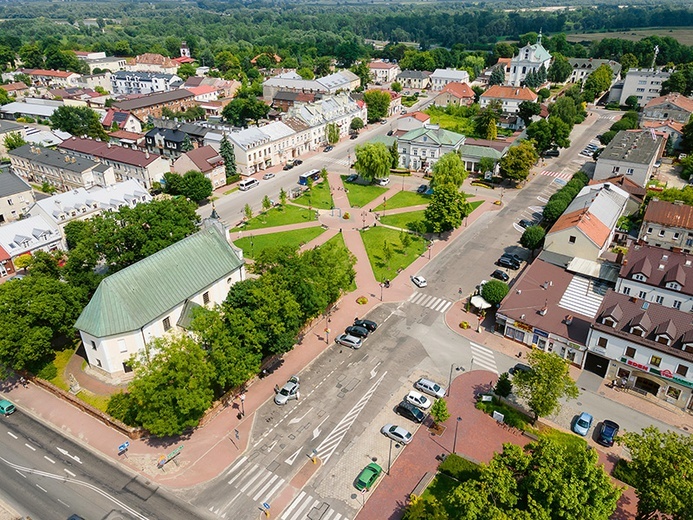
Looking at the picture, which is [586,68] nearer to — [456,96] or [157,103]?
[456,96]

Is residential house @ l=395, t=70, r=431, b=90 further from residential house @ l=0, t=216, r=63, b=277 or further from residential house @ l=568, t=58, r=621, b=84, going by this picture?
residential house @ l=0, t=216, r=63, b=277

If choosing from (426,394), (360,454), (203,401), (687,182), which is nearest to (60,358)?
(203,401)

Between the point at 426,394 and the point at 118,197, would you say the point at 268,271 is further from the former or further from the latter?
the point at 118,197

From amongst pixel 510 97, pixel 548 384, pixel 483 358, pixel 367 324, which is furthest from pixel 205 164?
pixel 510 97

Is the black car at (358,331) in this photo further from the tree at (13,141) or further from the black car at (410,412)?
the tree at (13,141)

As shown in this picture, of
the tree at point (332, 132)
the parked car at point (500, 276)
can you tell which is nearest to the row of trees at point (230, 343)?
the parked car at point (500, 276)

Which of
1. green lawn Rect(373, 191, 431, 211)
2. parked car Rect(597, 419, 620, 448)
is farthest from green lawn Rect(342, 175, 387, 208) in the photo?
parked car Rect(597, 419, 620, 448)
